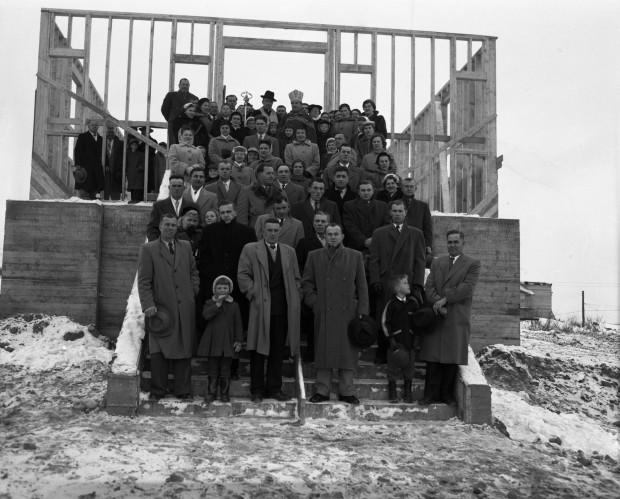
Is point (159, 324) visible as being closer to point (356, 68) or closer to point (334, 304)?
point (334, 304)

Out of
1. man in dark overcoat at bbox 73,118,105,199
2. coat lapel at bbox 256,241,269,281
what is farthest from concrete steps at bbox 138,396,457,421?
man in dark overcoat at bbox 73,118,105,199

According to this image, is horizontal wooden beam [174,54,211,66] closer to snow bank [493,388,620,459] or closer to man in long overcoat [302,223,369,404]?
man in long overcoat [302,223,369,404]

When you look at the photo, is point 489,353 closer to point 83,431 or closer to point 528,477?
point 528,477

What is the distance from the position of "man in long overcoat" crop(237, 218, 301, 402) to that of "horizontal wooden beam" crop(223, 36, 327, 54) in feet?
23.1

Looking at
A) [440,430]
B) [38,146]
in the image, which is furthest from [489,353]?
[38,146]

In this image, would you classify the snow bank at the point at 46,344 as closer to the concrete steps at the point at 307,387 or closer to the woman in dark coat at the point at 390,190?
the concrete steps at the point at 307,387

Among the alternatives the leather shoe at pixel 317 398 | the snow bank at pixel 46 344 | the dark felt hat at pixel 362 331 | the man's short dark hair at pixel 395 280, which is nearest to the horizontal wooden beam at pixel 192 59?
the snow bank at pixel 46 344

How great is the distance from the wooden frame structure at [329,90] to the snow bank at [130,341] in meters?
5.01

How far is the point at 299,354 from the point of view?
22.7 ft

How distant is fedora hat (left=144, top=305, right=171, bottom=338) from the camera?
6.47m

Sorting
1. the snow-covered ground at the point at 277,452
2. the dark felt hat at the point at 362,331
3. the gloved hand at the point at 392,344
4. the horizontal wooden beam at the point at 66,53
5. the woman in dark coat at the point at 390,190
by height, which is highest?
the horizontal wooden beam at the point at 66,53

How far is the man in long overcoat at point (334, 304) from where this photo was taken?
6637 mm

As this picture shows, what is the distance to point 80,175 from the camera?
10.6m

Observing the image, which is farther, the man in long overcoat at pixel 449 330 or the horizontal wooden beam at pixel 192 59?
the horizontal wooden beam at pixel 192 59
